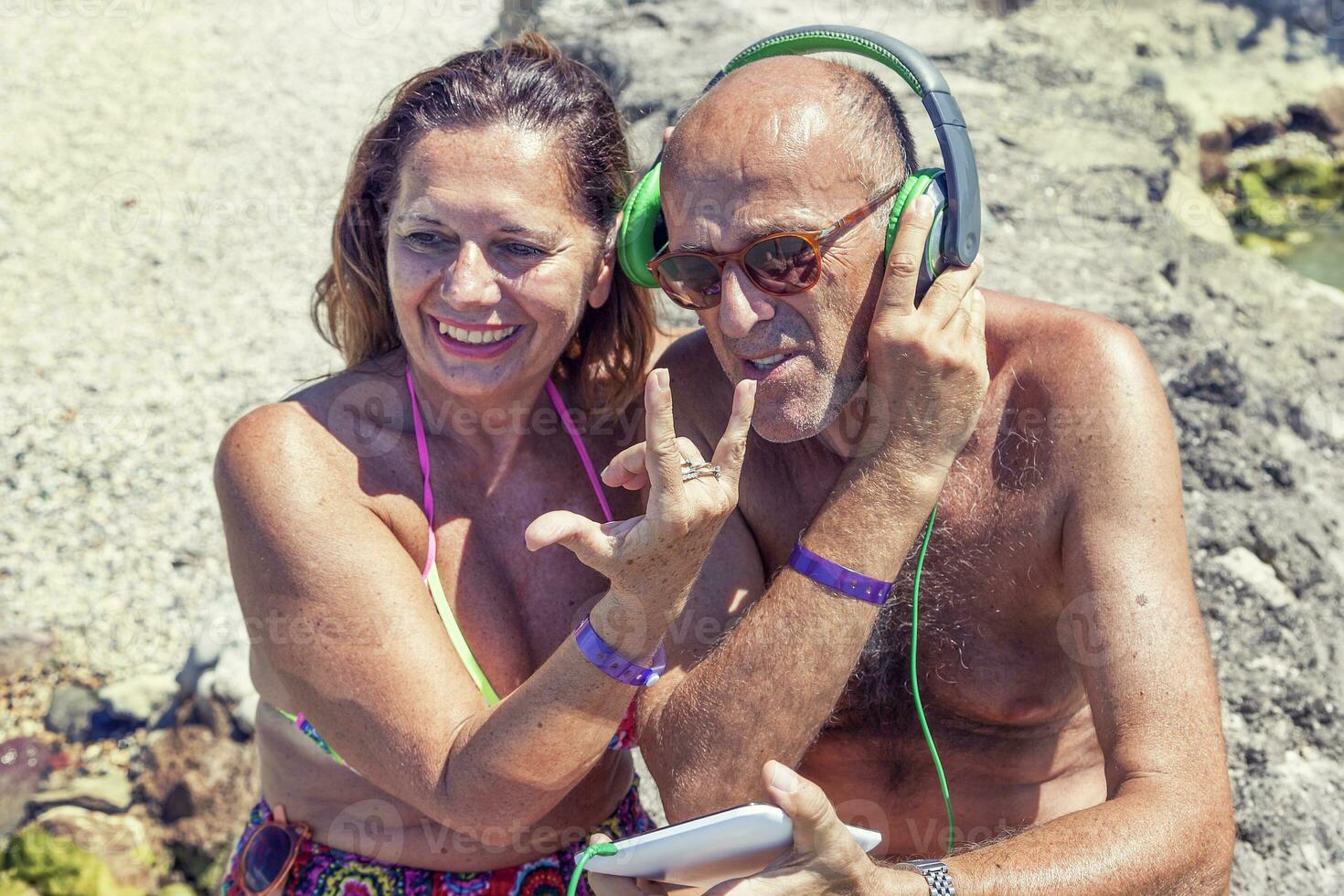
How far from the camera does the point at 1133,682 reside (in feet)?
7.82

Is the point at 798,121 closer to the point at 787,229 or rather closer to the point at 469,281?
the point at 787,229

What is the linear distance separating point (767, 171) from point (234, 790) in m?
3.18

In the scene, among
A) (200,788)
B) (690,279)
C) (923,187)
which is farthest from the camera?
(200,788)

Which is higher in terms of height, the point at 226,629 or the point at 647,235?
the point at 647,235

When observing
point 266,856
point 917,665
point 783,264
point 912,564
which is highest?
point 783,264

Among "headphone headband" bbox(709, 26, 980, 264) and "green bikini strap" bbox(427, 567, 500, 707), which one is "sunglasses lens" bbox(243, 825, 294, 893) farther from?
"headphone headband" bbox(709, 26, 980, 264)

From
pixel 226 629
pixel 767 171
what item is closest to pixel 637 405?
pixel 767 171

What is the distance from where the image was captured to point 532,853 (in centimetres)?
279

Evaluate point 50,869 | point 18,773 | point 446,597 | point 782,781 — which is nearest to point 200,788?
point 50,869

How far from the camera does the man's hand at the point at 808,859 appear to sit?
6.25 ft

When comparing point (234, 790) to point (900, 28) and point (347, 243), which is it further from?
point (900, 28)

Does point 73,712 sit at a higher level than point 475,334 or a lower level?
lower

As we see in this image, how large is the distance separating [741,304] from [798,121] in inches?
16.3

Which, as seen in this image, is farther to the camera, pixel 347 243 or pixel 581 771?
pixel 347 243
